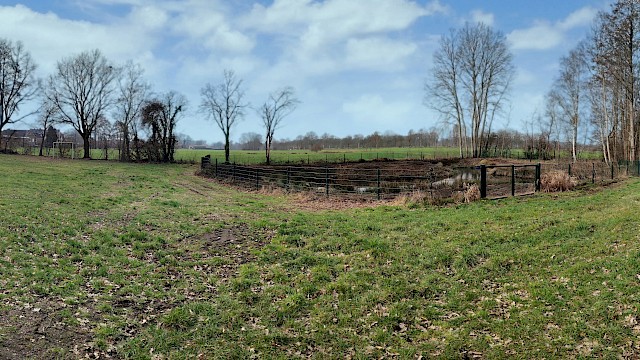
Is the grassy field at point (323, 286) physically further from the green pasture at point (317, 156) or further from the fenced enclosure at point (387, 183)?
the green pasture at point (317, 156)

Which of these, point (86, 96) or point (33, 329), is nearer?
A: point (33, 329)

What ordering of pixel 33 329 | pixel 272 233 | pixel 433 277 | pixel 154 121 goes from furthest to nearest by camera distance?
pixel 154 121 < pixel 272 233 < pixel 433 277 < pixel 33 329

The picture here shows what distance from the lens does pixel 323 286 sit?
6.87 m

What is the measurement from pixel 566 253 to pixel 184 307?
6.42 m

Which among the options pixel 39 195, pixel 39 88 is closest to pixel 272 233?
pixel 39 195

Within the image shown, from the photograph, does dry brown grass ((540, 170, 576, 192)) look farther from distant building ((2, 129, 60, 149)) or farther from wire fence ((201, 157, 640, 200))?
distant building ((2, 129, 60, 149))

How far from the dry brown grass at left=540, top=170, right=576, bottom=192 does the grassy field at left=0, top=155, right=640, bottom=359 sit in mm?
6235

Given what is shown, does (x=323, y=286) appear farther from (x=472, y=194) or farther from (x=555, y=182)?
(x=555, y=182)

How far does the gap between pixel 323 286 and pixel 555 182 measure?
46.2 ft

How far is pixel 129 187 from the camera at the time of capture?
1912cm

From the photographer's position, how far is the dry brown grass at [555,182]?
671 inches

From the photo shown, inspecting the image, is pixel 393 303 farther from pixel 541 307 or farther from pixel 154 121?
pixel 154 121

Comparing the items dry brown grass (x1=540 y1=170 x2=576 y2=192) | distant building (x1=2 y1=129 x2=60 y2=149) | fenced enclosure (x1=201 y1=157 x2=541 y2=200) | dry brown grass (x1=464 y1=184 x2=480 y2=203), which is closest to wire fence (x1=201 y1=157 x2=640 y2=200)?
fenced enclosure (x1=201 y1=157 x2=541 y2=200)

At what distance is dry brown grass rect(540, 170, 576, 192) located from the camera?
17.0 meters
